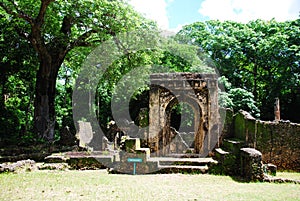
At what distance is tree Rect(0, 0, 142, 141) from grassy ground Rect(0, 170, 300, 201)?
818cm

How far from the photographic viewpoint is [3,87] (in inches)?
882

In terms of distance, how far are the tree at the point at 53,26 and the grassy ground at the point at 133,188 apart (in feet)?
26.8

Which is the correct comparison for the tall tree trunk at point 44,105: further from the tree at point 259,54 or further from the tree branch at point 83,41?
the tree at point 259,54

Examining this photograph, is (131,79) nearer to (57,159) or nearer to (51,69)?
(51,69)

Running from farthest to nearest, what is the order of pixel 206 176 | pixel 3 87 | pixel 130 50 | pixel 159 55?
pixel 3 87, pixel 159 55, pixel 130 50, pixel 206 176

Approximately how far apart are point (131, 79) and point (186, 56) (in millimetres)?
4768

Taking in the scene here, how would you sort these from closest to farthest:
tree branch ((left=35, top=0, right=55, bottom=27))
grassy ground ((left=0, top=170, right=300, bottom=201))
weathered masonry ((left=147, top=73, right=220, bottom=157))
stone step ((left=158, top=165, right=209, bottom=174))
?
grassy ground ((left=0, top=170, right=300, bottom=201)), stone step ((left=158, top=165, right=209, bottom=174)), weathered masonry ((left=147, top=73, right=220, bottom=157)), tree branch ((left=35, top=0, right=55, bottom=27))

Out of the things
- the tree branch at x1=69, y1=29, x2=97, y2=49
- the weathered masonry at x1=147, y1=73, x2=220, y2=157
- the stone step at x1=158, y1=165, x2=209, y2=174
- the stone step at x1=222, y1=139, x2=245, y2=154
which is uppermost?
the tree branch at x1=69, y1=29, x2=97, y2=49

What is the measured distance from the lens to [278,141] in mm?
13914

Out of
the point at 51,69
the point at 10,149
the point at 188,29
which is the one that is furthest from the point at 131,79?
the point at 10,149

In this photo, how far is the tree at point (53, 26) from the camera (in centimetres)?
1642

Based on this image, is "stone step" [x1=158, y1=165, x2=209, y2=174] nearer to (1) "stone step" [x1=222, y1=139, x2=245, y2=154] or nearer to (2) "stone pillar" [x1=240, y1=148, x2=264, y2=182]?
(1) "stone step" [x1=222, y1=139, x2=245, y2=154]

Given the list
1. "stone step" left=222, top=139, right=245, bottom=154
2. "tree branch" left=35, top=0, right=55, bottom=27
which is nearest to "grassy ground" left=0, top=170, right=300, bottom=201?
"stone step" left=222, top=139, right=245, bottom=154

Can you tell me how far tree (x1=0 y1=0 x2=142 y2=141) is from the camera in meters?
16.4
